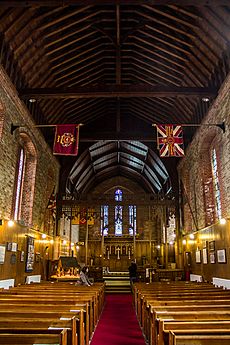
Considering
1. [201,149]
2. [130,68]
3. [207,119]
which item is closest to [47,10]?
[130,68]

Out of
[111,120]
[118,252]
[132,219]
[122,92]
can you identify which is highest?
[111,120]

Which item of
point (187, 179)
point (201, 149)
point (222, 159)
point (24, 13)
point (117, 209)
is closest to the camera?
point (24, 13)

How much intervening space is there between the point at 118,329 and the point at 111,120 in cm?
1356

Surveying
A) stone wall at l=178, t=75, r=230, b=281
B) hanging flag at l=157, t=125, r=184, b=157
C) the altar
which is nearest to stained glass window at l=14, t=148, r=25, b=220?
hanging flag at l=157, t=125, r=184, b=157

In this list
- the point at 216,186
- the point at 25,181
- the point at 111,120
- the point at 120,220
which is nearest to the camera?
the point at 216,186

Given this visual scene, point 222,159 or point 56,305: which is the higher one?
point 222,159

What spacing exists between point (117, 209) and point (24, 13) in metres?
21.9

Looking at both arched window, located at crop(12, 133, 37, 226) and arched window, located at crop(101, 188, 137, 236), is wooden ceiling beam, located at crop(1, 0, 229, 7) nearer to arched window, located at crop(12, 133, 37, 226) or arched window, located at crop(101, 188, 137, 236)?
arched window, located at crop(12, 133, 37, 226)

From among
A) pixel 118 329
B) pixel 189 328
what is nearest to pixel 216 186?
pixel 118 329

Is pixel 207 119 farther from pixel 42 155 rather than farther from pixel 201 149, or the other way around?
pixel 42 155

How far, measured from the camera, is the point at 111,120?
1917 centimetres

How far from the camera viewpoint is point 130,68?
1378cm

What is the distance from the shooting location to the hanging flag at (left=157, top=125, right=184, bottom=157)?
34.8ft

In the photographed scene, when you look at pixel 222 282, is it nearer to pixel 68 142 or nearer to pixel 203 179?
pixel 203 179
